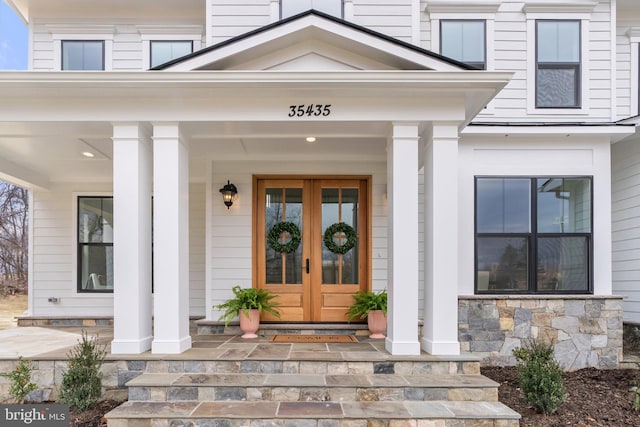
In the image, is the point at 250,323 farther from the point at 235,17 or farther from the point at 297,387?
the point at 235,17

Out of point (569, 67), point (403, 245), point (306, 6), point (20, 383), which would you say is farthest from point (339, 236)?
point (569, 67)

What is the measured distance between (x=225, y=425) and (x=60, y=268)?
5.07m

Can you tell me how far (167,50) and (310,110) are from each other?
365cm

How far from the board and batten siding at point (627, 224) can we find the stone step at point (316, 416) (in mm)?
4044

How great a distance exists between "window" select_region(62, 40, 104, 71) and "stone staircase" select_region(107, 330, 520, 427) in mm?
5155

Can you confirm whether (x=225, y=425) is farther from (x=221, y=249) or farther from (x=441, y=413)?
(x=221, y=249)

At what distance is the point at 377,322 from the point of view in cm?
526

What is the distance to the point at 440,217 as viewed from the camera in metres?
4.26

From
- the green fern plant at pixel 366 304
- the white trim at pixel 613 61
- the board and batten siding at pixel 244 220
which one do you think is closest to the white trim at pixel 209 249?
the board and batten siding at pixel 244 220

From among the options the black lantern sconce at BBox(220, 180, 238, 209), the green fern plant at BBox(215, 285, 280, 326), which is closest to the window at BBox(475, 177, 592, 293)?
the green fern plant at BBox(215, 285, 280, 326)

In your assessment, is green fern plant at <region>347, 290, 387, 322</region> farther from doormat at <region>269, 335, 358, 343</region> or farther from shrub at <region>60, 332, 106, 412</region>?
shrub at <region>60, 332, 106, 412</region>

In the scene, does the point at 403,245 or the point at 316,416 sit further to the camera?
the point at 403,245

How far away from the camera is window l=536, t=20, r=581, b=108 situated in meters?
5.91

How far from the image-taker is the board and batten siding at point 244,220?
5.87 meters
